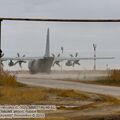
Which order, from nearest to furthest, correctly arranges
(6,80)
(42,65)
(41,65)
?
(6,80) → (42,65) → (41,65)

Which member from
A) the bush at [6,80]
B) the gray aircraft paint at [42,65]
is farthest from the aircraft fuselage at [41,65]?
the bush at [6,80]

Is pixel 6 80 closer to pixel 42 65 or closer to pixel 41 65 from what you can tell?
pixel 42 65

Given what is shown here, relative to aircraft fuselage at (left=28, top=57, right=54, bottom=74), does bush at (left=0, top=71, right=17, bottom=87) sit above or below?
below

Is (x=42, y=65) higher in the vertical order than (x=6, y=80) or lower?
higher

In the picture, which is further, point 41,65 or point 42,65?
point 41,65

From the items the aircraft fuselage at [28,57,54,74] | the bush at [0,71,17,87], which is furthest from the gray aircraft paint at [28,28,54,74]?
the bush at [0,71,17,87]

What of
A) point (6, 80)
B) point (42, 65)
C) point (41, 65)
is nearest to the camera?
point (6, 80)

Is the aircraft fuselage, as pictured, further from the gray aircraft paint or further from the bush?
the bush

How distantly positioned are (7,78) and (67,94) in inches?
419

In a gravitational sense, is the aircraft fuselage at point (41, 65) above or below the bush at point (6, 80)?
above

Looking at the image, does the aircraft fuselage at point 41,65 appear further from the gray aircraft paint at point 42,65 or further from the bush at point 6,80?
the bush at point 6,80

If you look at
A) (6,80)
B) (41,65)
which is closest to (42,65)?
(41,65)

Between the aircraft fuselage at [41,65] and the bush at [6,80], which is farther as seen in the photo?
the aircraft fuselage at [41,65]

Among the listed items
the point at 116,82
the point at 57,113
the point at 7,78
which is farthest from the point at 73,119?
the point at 116,82
